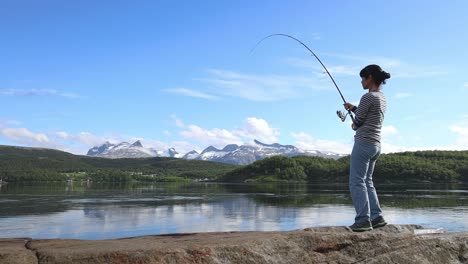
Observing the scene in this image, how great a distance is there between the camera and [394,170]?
135250 millimetres

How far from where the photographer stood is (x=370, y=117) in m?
7.55

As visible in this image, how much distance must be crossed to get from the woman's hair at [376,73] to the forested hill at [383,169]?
127360 mm

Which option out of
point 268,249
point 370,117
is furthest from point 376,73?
point 268,249

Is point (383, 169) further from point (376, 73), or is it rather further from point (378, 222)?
point (376, 73)

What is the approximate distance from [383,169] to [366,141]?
5366 inches

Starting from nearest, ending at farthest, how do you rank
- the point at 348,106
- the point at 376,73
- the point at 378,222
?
the point at 376,73, the point at 378,222, the point at 348,106

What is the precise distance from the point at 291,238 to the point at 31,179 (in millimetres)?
190148

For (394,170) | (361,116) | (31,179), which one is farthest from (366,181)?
(31,179)

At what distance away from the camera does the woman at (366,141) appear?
295 inches

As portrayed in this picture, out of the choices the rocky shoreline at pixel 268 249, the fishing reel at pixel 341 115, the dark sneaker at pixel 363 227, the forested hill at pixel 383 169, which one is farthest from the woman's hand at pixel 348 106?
the forested hill at pixel 383 169

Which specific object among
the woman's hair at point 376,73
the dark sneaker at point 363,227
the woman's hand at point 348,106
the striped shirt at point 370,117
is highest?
the woman's hair at point 376,73

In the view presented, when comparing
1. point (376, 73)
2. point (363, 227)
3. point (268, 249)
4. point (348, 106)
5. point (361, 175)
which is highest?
point (376, 73)

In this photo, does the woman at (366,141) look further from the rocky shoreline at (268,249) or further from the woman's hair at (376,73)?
the rocky shoreline at (268,249)

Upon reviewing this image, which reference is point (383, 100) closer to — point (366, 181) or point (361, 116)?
point (361, 116)
